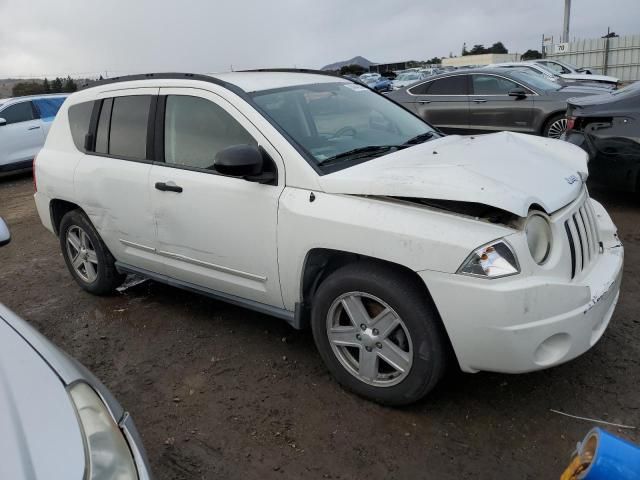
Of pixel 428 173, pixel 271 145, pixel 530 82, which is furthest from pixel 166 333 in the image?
pixel 530 82

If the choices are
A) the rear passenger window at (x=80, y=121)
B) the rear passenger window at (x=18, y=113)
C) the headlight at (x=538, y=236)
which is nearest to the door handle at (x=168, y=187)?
the rear passenger window at (x=80, y=121)

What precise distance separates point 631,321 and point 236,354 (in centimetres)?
259

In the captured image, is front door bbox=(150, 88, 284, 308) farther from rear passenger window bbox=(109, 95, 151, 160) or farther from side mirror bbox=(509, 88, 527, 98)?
side mirror bbox=(509, 88, 527, 98)

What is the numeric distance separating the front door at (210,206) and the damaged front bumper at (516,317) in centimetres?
105

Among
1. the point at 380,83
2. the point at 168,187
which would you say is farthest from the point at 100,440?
the point at 380,83

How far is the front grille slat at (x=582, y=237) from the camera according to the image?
2.74 m

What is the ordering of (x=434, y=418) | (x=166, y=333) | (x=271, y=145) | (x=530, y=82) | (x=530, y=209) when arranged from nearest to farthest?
1. (x=530, y=209)
2. (x=434, y=418)
3. (x=271, y=145)
4. (x=166, y=333)
5. (x=530, y=82)

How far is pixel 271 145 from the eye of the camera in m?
3.21

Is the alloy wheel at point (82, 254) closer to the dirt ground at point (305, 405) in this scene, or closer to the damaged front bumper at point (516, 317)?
the dirt ground at point (305, 405)

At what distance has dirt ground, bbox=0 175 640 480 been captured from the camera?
2.68 m

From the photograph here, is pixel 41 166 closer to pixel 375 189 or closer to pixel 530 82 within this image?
pixel 375 189

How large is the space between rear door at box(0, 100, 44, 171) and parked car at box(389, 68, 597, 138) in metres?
7.76

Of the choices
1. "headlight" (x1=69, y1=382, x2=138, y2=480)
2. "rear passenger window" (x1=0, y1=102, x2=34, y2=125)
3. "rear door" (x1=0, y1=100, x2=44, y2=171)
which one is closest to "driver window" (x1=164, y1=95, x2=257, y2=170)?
"headlight" (x1=69, y1=382, x2=138, y2=480)

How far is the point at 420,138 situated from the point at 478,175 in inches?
44.1
